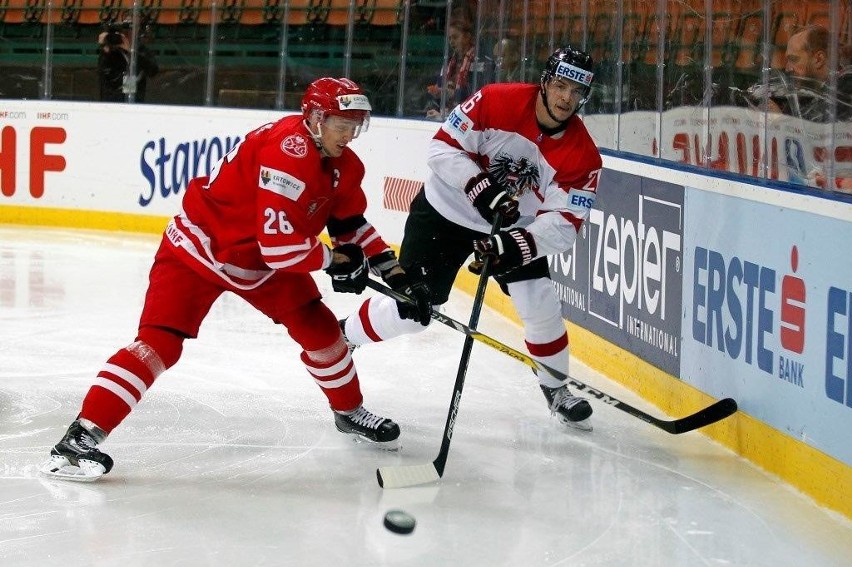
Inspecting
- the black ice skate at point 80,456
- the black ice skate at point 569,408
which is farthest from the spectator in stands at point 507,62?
the black ice skate at point 80,456

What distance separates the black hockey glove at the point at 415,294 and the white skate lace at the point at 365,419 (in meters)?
0.33

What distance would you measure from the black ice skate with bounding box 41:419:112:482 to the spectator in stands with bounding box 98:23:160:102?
228 inches

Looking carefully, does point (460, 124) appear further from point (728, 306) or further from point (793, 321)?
point (793, 321)

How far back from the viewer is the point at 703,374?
4.01 meters

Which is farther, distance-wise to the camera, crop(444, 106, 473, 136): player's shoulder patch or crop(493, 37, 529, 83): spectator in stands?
crop(493, 37, 529, 83): spectator in stands

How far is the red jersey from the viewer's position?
3.20m

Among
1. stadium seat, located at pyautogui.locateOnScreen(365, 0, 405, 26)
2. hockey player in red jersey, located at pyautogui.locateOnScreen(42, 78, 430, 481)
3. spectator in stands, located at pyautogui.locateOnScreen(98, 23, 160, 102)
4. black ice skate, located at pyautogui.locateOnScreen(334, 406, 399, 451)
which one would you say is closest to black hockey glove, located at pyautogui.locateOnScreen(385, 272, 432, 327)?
hockey player in red jersey, located at pyautogui.locateOnScreen(42, 78, 430, 481)

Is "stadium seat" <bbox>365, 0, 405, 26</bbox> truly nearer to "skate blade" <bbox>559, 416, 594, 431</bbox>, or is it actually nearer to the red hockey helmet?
"skate blade" <bbox>559, 416, 594, 431</bbox>

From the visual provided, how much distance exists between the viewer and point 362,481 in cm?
340

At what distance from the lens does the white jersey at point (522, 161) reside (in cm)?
384

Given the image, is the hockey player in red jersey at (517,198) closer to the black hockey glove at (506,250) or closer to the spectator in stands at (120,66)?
the black hockey glove at (506,250)

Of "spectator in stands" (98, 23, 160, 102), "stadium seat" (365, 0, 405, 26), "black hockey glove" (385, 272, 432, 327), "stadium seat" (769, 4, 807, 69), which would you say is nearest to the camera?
"black hockey glove" (385, 272, 432, 327)

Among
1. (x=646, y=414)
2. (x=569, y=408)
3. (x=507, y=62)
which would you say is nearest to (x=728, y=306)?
(x=646, y=414)

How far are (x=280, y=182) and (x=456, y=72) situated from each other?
4316 millimetres
